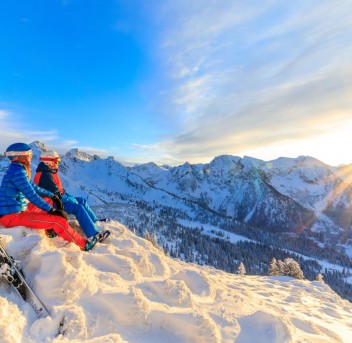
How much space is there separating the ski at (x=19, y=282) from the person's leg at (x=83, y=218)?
3.25 meters

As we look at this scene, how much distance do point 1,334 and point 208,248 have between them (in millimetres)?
156810

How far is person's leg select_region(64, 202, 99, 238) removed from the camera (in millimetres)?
8516

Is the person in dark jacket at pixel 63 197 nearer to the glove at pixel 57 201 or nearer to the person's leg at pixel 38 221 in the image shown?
the glove at pixel 57 201

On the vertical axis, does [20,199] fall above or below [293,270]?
above

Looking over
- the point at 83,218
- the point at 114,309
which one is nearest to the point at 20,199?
the point at 83,218

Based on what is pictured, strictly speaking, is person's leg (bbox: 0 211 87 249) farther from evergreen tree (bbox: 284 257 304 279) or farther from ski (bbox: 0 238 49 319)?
evergreen tree (bbox: 284 257 304 279)

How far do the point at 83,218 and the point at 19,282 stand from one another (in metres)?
3.82

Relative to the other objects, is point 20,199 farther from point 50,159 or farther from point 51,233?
point 50,159

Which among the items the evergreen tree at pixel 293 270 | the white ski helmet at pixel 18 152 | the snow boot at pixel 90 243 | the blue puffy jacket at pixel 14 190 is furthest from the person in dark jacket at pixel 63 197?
the evergreen tree at pixel 293 270

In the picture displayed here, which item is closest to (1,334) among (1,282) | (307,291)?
(1,282)

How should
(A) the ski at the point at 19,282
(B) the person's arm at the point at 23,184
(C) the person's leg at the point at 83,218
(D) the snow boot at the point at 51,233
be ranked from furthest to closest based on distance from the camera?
1. (C) the person's leg at the point at 83,218
2. (D) the snow boot at the point at 51,233
3. (B) the person's arm at the point at 23,184
4. (A) the ski at the point at 19,282

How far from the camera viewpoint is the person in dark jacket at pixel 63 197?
8602mm

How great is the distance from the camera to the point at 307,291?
14.8 m

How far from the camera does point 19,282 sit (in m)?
4.92
